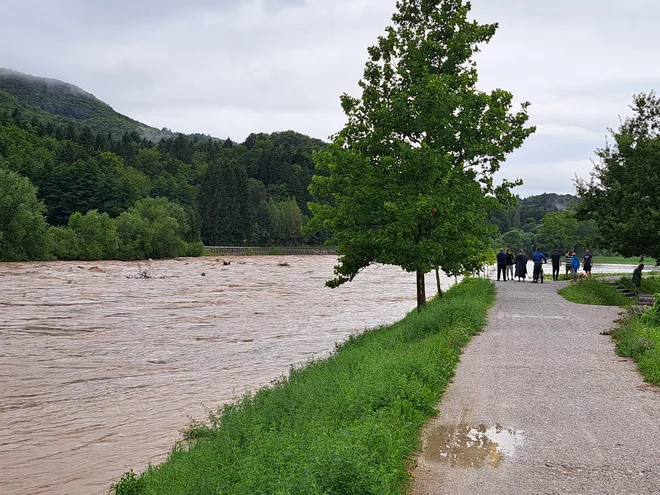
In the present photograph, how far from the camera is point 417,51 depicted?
2336cm

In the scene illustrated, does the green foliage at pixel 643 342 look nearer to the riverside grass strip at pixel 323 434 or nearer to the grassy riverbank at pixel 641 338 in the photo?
the grassy riverbank at pixel 641 338

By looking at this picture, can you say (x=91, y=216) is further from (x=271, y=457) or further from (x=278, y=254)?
(x=271, y=457)

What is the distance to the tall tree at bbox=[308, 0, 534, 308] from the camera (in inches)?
835

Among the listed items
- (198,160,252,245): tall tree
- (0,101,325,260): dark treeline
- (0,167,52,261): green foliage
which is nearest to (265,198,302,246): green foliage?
→ (0,101,325,260): dark treeline

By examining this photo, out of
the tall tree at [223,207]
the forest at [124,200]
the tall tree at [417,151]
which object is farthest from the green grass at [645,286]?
the tall tree at [223,207]

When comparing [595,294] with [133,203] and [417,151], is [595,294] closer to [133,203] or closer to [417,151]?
[417,151]

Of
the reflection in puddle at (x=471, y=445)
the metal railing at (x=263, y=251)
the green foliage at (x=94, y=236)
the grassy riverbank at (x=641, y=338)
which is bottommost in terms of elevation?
the reflection in puddle at (x=471, y=445)

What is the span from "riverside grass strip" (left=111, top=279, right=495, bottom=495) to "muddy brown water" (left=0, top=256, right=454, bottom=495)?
1.26m

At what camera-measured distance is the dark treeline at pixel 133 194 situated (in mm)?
80812

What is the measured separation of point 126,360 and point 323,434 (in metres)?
12.6

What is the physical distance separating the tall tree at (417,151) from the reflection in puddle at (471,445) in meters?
11.6

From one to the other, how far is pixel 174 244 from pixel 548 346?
8725 cm

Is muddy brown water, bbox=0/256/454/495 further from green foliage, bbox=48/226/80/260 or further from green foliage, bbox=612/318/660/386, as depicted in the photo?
green foliage, bbox=48/226/80/260

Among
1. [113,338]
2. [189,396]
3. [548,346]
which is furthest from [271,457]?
[113,338]
